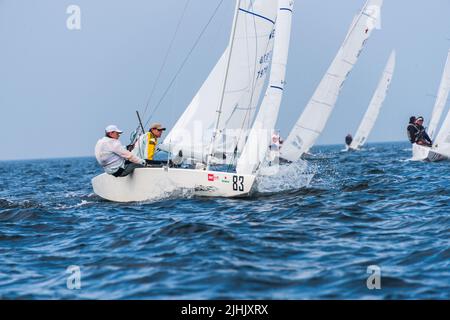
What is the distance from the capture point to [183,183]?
12.7 m

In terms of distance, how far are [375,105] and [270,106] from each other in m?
33.0

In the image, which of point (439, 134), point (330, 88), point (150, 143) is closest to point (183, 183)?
point (150, 143)

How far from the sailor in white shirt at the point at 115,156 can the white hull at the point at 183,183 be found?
173 mm

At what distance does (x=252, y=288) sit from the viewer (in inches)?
233

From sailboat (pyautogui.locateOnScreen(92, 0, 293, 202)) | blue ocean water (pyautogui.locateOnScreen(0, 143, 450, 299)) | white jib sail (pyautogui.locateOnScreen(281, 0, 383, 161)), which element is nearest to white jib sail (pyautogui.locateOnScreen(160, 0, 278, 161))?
sailboat (pyautogui.locateOnScreen(92, 0, 293, 202))

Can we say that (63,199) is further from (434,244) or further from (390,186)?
(434,244)

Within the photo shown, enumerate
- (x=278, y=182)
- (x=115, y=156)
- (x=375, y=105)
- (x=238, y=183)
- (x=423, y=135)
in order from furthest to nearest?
(x=375, y=105) < (x=423, y=135) < (x=278, y=182) < (x=115, y=156) < (x=238, y=183)

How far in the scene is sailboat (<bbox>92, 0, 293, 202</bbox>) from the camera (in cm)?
1260

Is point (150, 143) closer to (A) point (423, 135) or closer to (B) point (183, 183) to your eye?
(B) point (183, 183)

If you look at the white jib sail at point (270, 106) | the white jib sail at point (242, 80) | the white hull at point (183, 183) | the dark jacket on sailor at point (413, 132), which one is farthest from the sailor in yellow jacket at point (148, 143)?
the dark jacket on sailor at point (413, 132)

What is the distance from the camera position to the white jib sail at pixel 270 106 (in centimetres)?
1320

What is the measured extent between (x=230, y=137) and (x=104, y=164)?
426cm

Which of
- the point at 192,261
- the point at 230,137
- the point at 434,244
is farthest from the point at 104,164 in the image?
the point at 434,244

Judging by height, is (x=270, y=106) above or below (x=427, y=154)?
above
